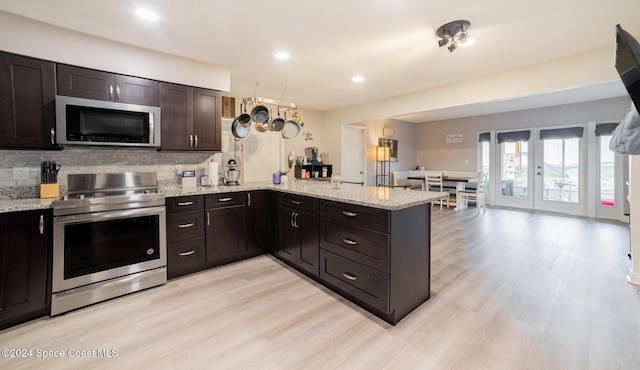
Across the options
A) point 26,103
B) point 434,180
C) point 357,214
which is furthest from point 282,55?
point 434,180

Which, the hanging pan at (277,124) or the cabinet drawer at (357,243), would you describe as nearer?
the cabinet drawer at (357,243)

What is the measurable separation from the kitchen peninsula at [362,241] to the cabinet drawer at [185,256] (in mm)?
27

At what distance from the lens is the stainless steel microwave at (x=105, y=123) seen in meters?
2.36

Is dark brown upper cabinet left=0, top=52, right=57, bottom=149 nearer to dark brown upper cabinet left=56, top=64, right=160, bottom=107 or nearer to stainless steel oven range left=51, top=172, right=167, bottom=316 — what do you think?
dark brown upper cabinet left=56, top=64, right=160, bottom=107

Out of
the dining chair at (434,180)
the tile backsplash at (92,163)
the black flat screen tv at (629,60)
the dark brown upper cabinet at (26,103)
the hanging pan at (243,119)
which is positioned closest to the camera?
the black flat screen tv at (629,60)

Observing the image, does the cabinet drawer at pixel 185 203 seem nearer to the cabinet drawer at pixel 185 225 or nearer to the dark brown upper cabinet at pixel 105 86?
the cabinet drawer at pixel 185 225

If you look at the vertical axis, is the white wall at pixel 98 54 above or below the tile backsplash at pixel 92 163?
above

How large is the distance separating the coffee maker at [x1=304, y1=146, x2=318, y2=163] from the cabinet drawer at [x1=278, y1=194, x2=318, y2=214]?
269 cm

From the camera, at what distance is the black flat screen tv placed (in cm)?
91

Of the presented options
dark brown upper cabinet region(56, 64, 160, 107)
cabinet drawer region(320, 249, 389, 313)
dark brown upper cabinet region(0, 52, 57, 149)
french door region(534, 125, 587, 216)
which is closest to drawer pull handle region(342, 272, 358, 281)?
cabinet drawer region(320, 249, 389, 313)

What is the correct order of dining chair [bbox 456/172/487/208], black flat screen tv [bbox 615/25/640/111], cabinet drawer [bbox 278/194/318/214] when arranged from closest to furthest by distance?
black flat screen tv [bbox 615/25/640/111]
cabinet drawer [bbox 278/194/318/214]
dining chair [bbox 456/172/487/208]

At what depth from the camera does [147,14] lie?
85.3 inches

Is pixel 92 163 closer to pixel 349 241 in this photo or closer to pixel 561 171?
pixel 349 241

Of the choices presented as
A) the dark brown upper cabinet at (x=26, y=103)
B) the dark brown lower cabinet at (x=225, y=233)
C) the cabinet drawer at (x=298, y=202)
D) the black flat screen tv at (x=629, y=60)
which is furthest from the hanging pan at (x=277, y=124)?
the black flat screen tv at (x=629, y=60)
